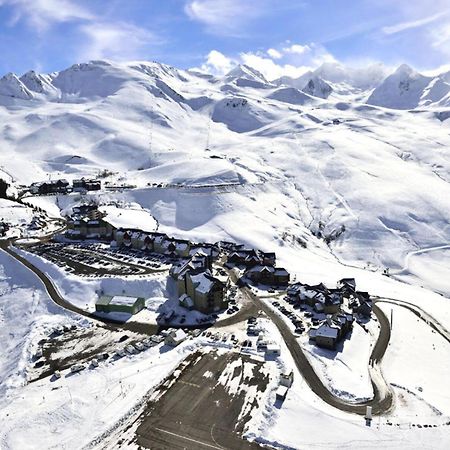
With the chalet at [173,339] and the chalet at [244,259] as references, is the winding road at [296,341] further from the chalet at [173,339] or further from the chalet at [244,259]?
the chalet at [173,339]

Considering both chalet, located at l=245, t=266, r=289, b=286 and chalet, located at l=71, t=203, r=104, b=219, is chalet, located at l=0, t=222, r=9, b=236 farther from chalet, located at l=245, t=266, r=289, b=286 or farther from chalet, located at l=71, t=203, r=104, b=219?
chalet, located at l=245, t=266, r=289, b=286

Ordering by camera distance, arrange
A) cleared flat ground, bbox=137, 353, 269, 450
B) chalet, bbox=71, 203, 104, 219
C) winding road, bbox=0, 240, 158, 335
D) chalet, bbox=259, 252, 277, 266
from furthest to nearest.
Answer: chalet, bbox=71, 203, 104, 219 < chalet, bbox=259, 252, 277, 266 < winding road, bbox=0, 240, 158, 335 < cleared flat ground, bbox=137, 353, 269, 450

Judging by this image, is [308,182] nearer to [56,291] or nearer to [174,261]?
[174,261]

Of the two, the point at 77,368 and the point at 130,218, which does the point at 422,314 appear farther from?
the point at 130,218

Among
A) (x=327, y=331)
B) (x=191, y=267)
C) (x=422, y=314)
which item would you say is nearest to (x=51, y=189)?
(x=191, y=267)

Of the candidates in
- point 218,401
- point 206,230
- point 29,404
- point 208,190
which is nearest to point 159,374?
point 218,401

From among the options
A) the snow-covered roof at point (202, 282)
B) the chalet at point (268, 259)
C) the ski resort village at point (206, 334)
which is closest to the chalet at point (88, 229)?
the ski resort village at point (206, 334)

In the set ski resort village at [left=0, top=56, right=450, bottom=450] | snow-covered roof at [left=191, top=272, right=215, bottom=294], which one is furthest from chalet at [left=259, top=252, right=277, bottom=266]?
snow-covered roof at [left=191, top=272, right=215, bottom=294]
